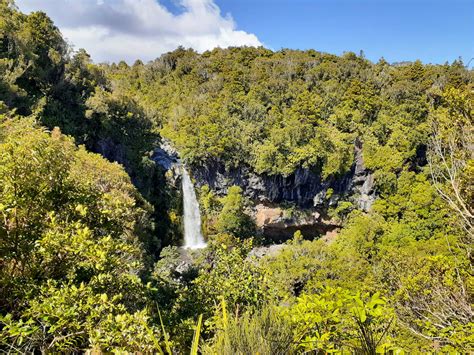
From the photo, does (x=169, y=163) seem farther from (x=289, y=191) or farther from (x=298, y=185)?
(x=298, y=185)

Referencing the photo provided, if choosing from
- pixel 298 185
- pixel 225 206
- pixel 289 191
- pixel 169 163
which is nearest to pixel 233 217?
pixel 225 206

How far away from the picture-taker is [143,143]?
28.2 m

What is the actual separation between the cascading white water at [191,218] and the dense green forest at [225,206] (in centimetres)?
70

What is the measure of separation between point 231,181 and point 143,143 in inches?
329

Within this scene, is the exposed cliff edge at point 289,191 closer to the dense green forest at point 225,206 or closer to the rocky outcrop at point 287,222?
the rocky outcrop at point 287,222

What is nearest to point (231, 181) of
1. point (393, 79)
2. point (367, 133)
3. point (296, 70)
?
point (367, 133)

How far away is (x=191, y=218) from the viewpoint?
95.9ft

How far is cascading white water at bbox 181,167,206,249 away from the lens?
93.4 ft

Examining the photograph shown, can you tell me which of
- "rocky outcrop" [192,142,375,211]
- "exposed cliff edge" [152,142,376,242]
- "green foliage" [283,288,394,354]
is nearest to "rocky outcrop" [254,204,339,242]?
"exposed cliff edge" [152,142,376,242]

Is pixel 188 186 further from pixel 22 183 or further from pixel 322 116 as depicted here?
pixel 22 183

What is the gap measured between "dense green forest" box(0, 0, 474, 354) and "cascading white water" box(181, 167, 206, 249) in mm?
696

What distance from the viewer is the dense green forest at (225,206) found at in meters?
3.24

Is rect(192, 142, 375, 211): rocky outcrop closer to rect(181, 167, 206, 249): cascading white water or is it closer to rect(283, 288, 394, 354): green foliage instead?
rect(181, 167, 206, 249): cascading white water

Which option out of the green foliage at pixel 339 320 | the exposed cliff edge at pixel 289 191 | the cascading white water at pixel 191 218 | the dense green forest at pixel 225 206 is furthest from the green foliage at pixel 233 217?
the green foliage at pixel 339 320
